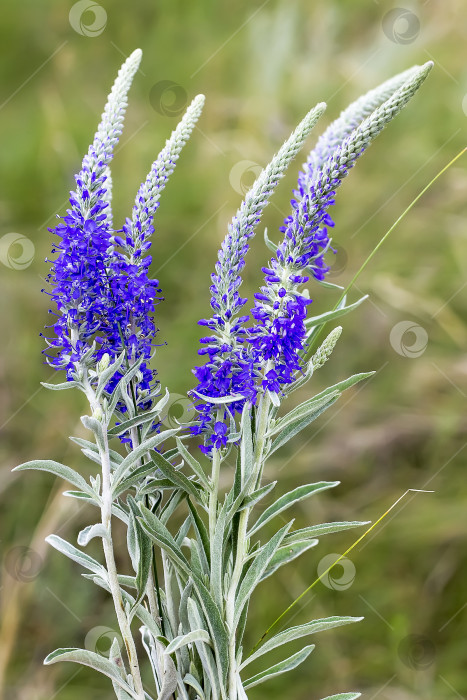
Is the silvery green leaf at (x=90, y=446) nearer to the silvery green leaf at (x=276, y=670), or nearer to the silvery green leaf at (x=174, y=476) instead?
the silvery green leaf at (x=174, y=476)

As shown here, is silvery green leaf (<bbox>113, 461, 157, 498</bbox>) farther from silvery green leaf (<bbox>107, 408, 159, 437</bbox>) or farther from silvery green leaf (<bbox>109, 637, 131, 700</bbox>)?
silvery green leaf (<bbox>109, 637, 131, 700</bbox>)

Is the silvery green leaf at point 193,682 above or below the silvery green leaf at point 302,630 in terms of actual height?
below

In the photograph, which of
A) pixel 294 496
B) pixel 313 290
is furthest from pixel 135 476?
pixel 313 290

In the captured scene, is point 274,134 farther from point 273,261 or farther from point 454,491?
point 273,261

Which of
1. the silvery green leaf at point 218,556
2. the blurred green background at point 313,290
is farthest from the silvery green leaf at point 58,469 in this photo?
the blurred green background at point 313,290

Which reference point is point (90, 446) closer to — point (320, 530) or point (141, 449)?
point (141, 449)

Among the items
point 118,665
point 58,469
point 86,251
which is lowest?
point 118,665

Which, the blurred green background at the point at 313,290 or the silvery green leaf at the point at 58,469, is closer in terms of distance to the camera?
the silvery green leaf at the point at 58,469

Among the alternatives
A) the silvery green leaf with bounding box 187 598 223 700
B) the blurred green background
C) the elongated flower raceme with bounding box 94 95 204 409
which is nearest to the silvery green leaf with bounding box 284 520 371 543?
the silvery green leaf with bounding box 187 598 223 700

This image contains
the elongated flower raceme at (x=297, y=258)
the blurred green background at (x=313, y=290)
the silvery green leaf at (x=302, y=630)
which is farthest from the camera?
the blurred green background at (x=313, y=290)
